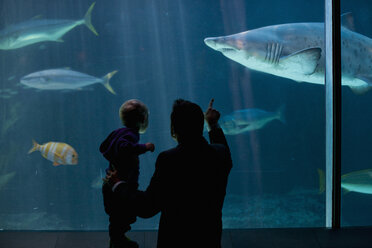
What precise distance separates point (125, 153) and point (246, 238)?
1.30m

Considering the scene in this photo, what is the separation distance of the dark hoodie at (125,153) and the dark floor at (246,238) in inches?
35.4

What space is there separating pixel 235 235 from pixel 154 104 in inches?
421

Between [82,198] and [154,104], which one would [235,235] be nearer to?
[82,198]

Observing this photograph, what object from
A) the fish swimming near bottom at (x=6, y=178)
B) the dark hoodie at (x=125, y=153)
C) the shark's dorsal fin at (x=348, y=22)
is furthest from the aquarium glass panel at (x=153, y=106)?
the dark hoodie at (x=125, y=153)

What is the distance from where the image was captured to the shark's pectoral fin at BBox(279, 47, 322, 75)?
2.66 metres

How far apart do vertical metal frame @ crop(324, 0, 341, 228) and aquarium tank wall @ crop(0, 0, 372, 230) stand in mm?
2484

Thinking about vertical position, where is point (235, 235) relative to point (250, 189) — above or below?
above

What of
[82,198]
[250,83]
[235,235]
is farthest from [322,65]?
[250,83]

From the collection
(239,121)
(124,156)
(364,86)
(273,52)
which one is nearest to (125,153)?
(124,156)

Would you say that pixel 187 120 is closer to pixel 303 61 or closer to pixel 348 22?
pixel 303 61

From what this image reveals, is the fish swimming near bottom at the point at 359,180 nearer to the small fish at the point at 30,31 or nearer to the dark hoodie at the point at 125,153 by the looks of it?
the dark hoodie at the point at 125,153

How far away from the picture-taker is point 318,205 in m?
6.93

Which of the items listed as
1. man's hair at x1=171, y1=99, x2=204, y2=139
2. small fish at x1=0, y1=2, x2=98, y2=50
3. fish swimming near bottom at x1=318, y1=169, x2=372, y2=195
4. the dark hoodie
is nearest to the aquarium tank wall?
small fish at x1=0, y1=2, x2=98, y2=50

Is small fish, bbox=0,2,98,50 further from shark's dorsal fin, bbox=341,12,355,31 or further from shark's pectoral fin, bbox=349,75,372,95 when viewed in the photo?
shark's pectoral fin, bbox=349,75,372,95
